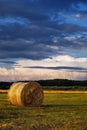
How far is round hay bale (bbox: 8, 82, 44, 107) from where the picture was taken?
3116 cm

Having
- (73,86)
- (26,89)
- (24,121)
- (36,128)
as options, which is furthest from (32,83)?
(73,86)

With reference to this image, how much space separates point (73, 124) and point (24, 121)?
2.38 m

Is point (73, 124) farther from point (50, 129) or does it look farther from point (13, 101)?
point (13, 101)

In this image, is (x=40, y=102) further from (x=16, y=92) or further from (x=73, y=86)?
(x=73, y=86)

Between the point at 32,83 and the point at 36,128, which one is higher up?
the point at 32,83

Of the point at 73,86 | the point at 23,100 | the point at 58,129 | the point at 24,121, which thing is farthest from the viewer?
the point at 73,86

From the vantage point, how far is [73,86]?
71.1 m

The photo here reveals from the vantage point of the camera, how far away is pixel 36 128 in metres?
15.5

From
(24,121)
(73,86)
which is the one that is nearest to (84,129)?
(24,121)

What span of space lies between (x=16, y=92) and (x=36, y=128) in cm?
1630

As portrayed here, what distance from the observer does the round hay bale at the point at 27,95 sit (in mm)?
31156

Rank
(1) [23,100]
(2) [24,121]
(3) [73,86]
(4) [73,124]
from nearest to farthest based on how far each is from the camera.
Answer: (4) [73,124]
(2) [24,121]
(1) [23,100]
(3) [73,86]

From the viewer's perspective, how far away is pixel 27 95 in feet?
104

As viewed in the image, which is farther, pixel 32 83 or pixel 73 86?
pixel 73 86
